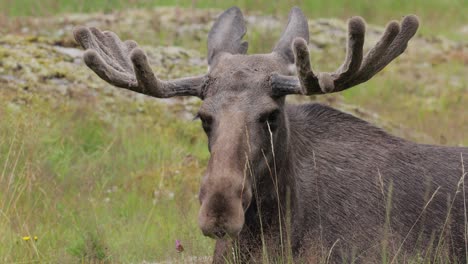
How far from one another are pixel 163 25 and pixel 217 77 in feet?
29.6

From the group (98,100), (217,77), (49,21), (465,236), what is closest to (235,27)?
(217,77)

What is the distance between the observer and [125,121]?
10.7 metres

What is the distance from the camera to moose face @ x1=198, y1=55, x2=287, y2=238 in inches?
202

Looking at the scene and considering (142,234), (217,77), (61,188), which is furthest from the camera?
(61,188)

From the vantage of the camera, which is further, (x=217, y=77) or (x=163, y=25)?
(x=163, y=25)

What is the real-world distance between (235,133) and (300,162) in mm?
1119

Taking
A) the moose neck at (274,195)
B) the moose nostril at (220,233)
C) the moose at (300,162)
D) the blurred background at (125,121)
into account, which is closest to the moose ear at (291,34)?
the moose at (300,162)

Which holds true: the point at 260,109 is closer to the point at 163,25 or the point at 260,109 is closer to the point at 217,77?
the point at 217,77

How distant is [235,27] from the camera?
673 cm

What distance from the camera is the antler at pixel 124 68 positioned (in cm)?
581

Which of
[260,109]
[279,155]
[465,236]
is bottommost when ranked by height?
[465,236]

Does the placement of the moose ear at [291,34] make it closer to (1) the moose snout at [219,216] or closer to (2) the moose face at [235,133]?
(2) the moose face at [235,133]

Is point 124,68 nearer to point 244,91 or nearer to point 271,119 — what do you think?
point 244,91

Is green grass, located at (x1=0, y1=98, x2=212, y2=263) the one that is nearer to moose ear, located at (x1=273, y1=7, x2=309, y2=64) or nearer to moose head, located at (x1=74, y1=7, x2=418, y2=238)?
moose head, located at (x1=74, y1=7, x2=418, y2=238)
